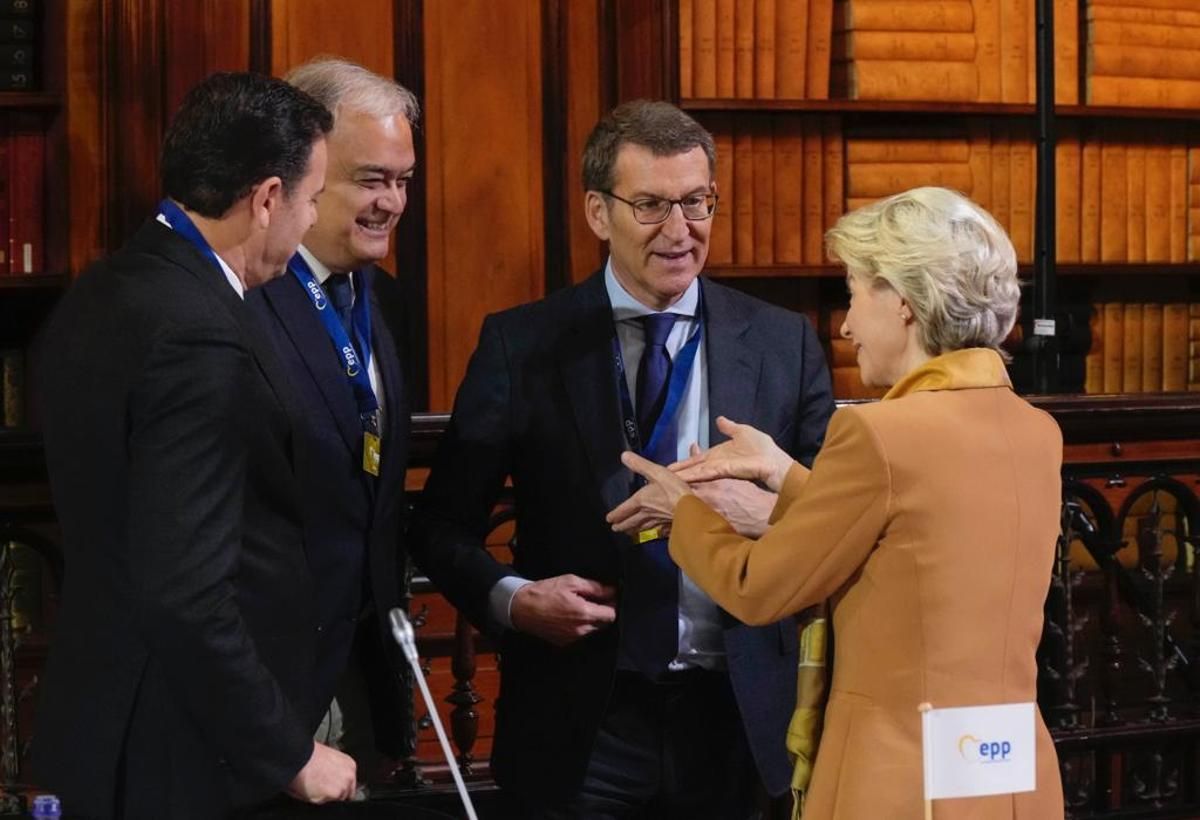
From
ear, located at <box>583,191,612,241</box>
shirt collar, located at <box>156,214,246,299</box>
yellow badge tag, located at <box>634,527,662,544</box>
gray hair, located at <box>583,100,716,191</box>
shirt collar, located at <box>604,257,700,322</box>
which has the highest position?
gray hair, located at <box>583,100,716,191</box>

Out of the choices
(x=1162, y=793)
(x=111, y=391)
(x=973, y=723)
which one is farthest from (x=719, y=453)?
(x=1162, y=793)

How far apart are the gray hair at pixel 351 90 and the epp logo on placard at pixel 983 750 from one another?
1182mm

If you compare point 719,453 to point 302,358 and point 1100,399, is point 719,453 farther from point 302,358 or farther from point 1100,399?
point 1100,399

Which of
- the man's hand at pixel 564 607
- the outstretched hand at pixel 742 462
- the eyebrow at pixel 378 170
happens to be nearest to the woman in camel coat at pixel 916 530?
the outstretched hand at pixel 742 462

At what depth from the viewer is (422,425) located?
9.84ft

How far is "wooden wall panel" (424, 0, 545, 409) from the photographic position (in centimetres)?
534

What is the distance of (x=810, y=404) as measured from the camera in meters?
2.65

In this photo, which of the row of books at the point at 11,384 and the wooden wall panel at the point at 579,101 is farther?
the wooden wall panel at the point at 579,101

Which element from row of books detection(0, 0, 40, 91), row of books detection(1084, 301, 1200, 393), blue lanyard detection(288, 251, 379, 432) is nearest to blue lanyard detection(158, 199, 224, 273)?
blue lanyard detection(288, 251, 379, 432)

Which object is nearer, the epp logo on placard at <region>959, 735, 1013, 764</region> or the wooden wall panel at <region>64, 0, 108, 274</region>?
the epp logo on placard at <region>959, 735, 1013, 764</region>

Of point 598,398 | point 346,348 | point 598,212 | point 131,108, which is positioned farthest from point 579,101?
point 346,348

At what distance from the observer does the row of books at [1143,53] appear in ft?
18.5

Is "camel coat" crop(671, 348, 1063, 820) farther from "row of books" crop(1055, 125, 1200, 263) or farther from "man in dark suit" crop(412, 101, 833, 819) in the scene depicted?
"row of books" crop(1055, 125, 1200, 263)

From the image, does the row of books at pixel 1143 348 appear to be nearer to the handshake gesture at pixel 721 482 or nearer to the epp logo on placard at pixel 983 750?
the handshake gesture at pixel 721 482
